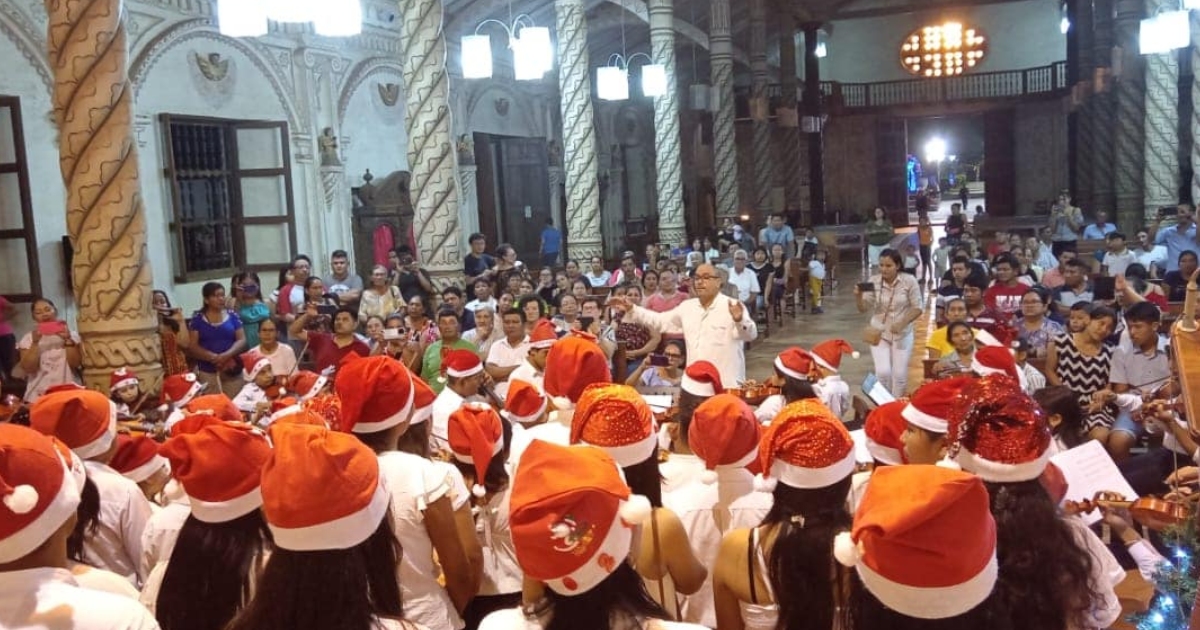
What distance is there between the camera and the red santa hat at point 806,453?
8.57 feet

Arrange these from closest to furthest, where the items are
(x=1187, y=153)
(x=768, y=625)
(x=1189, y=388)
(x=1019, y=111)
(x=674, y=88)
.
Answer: (x=1189, y=388) < (x=768, y=625) < (x=674, y=88) < (x=1187, y=153) < (x=1019, y=111)

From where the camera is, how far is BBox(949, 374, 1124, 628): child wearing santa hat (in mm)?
2443

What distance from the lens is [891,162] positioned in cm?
3125

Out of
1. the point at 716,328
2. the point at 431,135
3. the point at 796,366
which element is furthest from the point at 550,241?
the point at 796,366

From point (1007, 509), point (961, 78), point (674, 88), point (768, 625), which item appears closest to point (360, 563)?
point (768, 625)

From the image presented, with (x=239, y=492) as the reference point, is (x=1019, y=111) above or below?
above

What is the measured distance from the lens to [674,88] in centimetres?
1811

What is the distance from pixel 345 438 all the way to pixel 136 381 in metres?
4.45

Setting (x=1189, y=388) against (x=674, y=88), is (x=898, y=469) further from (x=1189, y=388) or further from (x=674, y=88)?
(x=674, y=88)

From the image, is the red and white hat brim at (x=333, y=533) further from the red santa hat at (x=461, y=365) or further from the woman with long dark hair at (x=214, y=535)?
the red santa hat at (x=461, y=365)

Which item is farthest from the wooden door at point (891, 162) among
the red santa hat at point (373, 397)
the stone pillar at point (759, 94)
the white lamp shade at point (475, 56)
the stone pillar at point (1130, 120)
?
the red santa hat at point (373, 397)

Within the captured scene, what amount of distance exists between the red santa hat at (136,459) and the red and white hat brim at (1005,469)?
10.1 ft


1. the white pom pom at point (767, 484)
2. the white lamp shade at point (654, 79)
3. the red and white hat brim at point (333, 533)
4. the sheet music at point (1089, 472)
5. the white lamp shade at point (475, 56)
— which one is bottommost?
the sheet music at point (1089, 472)

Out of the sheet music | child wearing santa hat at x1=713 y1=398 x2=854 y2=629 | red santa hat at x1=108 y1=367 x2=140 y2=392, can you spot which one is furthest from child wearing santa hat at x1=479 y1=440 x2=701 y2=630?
red santa hat at x1=108 y1=367 x2=140 y2=392
